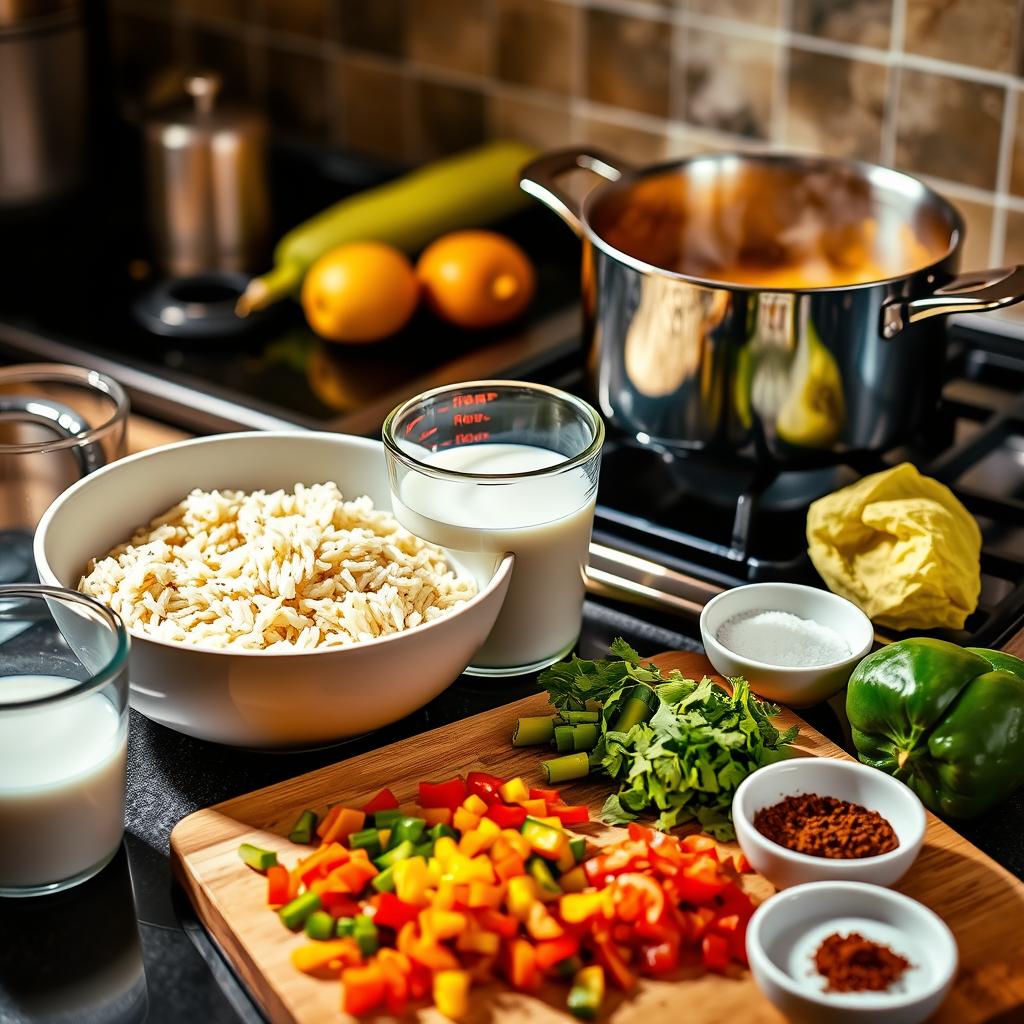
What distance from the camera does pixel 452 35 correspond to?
6.14ft

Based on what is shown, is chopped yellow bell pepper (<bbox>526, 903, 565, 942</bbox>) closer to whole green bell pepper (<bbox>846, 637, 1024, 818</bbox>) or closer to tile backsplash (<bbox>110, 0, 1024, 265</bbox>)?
whole green bell pepper (<bbox>846, 637, 1024, 818</bbox>)

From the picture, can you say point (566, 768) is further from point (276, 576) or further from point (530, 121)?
point (530, 121)

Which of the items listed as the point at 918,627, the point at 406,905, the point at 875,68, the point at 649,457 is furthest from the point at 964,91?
the point at 406,905

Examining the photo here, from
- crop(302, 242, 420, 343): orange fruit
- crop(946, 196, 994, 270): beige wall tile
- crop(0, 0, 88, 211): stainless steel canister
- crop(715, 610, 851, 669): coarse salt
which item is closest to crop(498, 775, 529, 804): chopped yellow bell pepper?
crop(715, 610, 851, 669): coarse salt

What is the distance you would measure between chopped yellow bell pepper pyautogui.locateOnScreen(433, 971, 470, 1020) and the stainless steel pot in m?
0.54

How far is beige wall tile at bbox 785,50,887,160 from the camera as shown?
1.57 metres

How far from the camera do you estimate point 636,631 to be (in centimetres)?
119

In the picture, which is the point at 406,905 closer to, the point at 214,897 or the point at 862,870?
the point at 214,897

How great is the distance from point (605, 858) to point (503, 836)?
0.06 metres

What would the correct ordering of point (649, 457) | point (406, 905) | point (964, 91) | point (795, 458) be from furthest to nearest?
point (964, 91) < point (649, 457) < point (795, 458) < point (406, 905)

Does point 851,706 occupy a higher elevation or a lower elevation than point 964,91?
lower

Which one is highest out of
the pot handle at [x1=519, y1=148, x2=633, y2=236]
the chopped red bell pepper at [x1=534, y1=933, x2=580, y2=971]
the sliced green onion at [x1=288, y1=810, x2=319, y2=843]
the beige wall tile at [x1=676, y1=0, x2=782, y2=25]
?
the beige wall tile at [x1=676, y1=0, x2=782, y2=25]

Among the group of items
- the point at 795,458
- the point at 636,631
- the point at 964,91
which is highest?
the point at 964,91

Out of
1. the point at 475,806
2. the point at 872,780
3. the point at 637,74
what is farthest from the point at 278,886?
the point at 637,74
